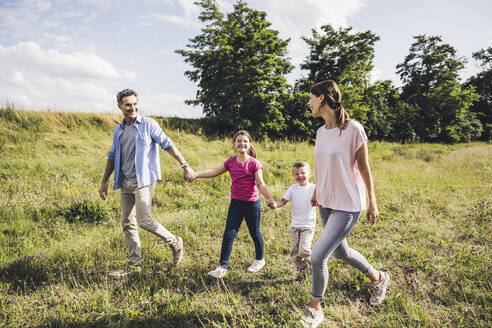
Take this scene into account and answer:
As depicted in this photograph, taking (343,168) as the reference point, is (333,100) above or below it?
above

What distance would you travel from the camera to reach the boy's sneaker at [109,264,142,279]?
12.0 feet

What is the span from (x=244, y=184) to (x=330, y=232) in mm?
1460

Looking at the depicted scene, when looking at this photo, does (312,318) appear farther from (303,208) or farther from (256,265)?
(303,208)

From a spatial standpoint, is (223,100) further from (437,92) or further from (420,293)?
(437,92)

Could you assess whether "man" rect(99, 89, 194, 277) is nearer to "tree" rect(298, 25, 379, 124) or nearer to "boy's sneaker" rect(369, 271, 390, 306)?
"boy's sneaker" rect(369, 271, 390, 306)

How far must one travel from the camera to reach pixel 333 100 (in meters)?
2.59

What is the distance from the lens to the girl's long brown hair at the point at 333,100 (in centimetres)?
256

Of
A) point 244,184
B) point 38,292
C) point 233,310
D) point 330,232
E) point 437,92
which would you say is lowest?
point 38,292

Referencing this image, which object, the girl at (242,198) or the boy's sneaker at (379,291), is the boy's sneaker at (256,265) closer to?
the girl at (242,198)

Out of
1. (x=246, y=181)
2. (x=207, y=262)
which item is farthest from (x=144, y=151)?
(x=207, y=262)

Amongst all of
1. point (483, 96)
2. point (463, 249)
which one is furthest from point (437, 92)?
point (463, 249)

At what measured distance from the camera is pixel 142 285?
3.46 metres

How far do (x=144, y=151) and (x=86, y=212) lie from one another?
3.53m

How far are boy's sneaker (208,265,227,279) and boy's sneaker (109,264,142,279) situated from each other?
1.09 meters
